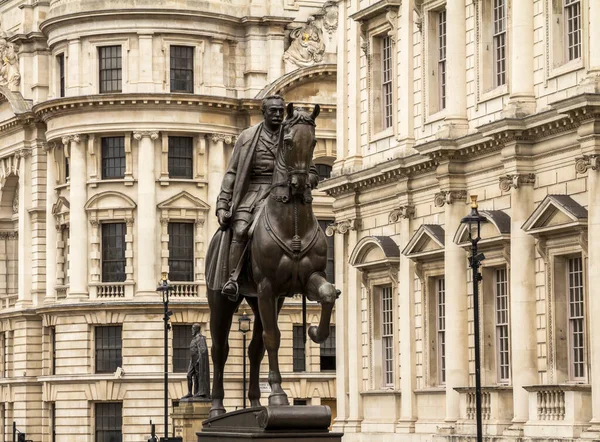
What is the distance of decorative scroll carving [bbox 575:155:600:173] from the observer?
37844 millimetres

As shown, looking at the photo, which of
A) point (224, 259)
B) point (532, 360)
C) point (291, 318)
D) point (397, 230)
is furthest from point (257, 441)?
point (291, 318)

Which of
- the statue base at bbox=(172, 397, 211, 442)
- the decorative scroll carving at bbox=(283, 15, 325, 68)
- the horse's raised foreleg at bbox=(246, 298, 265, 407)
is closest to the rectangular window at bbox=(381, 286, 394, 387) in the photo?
the statue base at bbox=(172, 397, 211, 442)

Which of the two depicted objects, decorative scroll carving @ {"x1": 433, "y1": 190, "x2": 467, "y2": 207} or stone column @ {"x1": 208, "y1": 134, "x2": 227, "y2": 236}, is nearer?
decorative scroll carving @ {"x1": 433, "y1": 190, "x2": 467, "y2": 207}

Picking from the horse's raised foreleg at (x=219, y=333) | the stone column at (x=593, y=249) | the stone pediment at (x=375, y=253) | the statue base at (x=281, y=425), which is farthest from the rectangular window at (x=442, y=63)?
the statue base at (x=281, y=425)

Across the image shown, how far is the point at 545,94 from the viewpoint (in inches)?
1610

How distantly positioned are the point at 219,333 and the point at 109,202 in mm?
56969

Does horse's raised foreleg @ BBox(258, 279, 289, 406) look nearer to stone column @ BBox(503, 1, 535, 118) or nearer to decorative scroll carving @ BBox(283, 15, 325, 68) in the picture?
stone column @ BBox(503, 1, 535, 118)

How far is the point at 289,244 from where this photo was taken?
18891 mm

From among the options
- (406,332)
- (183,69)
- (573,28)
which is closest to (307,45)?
(183,69)

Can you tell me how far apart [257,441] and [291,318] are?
58.1 metres

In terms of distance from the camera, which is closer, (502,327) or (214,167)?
(502,327)

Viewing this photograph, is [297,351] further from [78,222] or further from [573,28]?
[573,28]

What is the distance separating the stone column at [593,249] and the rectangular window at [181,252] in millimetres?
40283

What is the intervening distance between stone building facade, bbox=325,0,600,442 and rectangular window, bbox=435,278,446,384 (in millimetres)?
49
